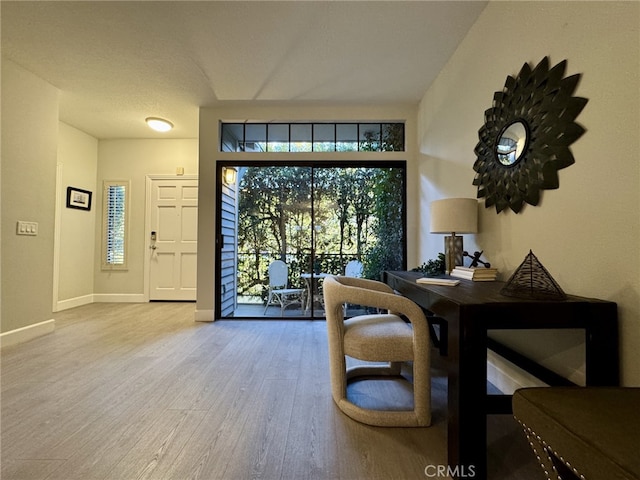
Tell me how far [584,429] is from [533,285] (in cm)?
72

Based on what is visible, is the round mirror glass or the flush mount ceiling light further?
the flush mount ceiling light

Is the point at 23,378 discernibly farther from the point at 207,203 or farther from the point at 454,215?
the point at 454,215

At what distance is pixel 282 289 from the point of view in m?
3.82

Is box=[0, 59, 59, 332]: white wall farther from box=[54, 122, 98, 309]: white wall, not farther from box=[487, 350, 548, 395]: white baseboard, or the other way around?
box=[487, 350, 548, 395]: white baseboard

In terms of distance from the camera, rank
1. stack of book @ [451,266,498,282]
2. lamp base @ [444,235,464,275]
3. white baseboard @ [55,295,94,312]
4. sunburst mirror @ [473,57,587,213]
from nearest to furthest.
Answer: sunburst mirror @ [473,57,587,213] → stack of book @ [451,266,498,282] → lamp base @ [444,235,464,275] → white baseboard @ [55,295,94,312]

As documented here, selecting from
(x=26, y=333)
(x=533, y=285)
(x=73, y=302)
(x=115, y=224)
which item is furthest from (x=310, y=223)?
(x=73, y=302)

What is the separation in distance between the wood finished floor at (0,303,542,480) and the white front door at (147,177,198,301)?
80.1 inches

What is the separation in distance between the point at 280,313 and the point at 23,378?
234cm

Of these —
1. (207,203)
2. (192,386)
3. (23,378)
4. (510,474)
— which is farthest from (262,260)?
(510,474)

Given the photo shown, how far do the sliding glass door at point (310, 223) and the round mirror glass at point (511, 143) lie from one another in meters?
1.83

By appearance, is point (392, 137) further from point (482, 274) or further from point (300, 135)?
point (482, 274)

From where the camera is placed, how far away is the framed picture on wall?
420cm

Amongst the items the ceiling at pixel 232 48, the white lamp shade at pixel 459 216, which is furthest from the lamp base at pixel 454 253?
the ceiling at pixel 232 48

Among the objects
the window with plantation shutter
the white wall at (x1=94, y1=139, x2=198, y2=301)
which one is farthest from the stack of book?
the window with plantation shutter
